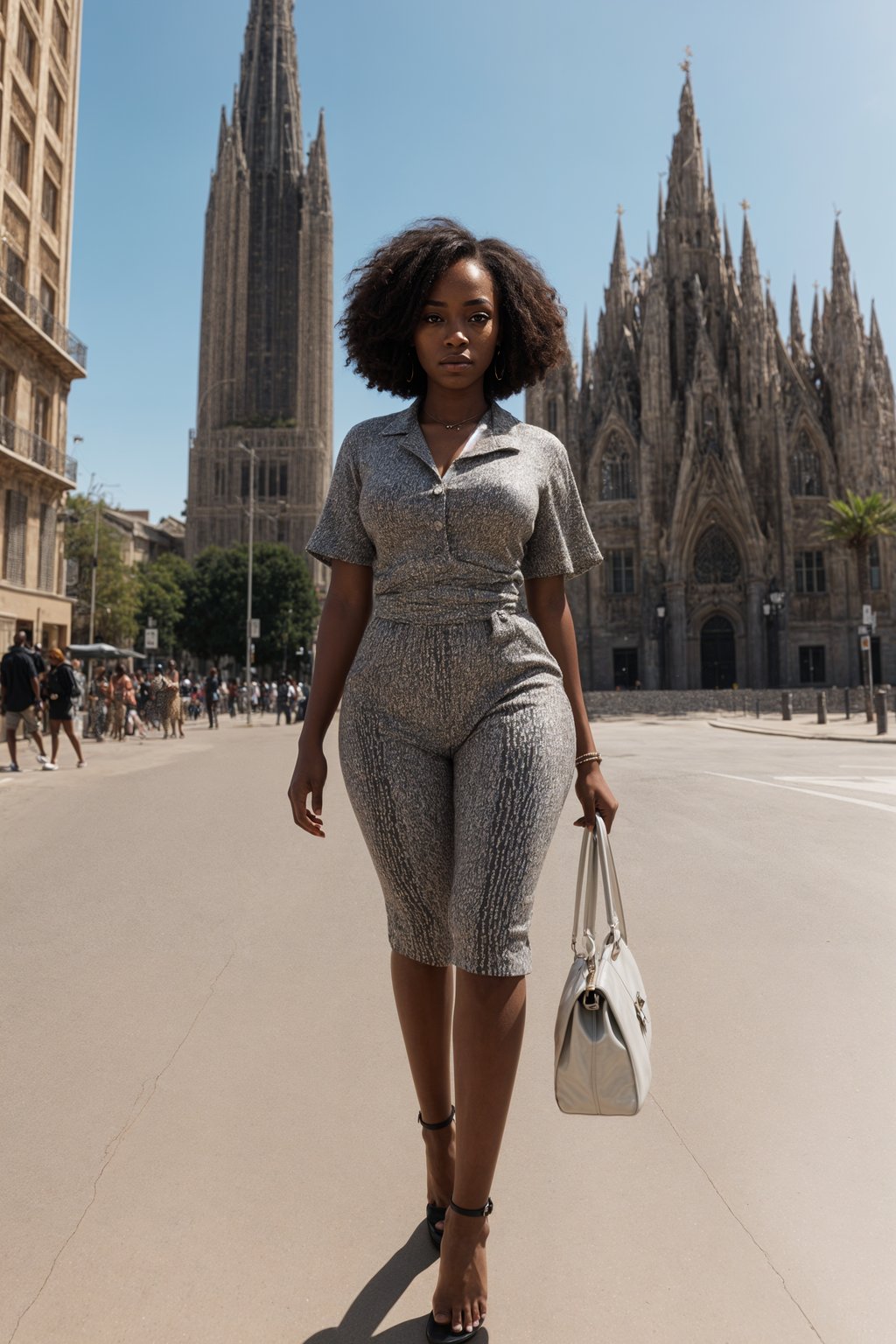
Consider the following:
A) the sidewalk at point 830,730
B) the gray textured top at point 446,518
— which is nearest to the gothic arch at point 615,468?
the sidewalk at point 830,730

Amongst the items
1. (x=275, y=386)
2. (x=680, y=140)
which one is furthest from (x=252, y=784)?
(x=275, y=386)

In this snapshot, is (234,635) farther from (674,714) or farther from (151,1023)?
(151,1023)

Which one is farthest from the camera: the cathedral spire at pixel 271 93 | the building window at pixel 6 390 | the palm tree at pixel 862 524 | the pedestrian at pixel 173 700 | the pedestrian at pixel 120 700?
the cathedral spire at pixel 271 93

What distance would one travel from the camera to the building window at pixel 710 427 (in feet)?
171

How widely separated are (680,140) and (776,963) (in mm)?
64258

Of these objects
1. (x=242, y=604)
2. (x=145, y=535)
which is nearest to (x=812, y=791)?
(x=242, y=604)

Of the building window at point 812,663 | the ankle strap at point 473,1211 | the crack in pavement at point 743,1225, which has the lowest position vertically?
the crack in pavement at point 743,1225

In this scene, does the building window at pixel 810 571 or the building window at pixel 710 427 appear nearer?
the building window at pixel 810 571

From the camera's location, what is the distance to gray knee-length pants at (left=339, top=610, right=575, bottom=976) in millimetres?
1963

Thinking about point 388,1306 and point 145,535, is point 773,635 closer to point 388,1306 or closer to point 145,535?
point 388,1306

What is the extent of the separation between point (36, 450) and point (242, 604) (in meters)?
38.0

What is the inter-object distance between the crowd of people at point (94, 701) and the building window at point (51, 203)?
13456 millimetres

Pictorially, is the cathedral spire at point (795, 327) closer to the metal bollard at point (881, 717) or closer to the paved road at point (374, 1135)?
the metal bollard at point (881, 717)

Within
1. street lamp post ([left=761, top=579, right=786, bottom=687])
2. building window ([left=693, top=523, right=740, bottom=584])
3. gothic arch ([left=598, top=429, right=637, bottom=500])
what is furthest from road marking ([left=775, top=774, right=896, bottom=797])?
gothic arch ([left=598, top=429, right=637, bottom=500])
